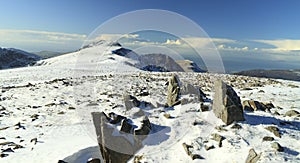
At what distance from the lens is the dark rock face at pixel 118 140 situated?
12.0m

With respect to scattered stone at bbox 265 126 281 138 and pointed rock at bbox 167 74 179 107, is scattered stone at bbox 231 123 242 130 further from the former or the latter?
pointed rock at bbox 167 74 179 107

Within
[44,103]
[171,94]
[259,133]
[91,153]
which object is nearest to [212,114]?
[259,133]

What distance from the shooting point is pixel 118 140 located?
1244 cm

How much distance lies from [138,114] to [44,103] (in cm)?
1031

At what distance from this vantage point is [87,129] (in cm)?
1525

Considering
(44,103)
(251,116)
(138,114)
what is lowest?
(44,103)

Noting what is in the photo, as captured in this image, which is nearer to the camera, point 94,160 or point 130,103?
point 94,160

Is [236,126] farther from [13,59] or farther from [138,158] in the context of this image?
[13,59]

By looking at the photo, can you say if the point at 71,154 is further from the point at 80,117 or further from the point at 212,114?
the point at 212,114

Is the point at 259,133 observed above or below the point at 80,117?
above

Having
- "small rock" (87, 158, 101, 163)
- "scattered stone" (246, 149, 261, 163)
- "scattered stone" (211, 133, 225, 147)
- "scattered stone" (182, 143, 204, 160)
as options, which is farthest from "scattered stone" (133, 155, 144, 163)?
"scattered stone" (246, 149, 261, 163)

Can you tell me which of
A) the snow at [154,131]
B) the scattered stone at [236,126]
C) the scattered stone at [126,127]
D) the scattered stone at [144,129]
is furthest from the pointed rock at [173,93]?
the scattered stone at [236,126]

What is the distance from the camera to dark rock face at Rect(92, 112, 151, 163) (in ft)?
39.5

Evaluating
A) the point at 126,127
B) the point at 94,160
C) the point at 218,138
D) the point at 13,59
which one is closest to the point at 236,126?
the point at 218,138
